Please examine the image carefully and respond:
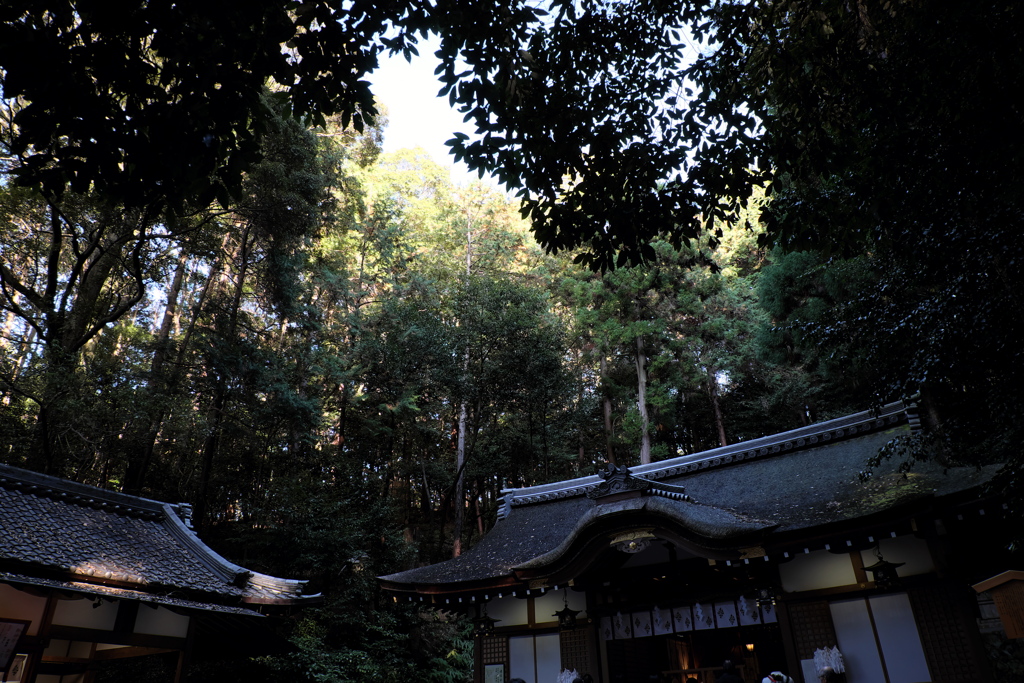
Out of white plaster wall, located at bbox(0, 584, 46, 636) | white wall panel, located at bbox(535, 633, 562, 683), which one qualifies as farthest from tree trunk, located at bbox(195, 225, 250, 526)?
white wall panel, located at bbox(535, 633, 562, 683)

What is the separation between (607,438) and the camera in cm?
2189

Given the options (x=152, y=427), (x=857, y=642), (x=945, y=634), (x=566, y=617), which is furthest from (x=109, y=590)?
(x=945, y=634)

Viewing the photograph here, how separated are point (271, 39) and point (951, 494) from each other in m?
7.98

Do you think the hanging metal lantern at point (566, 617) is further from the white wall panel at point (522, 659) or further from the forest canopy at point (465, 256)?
the forest canopy at point (465, 256)

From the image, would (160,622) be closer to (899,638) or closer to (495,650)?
(495,650)

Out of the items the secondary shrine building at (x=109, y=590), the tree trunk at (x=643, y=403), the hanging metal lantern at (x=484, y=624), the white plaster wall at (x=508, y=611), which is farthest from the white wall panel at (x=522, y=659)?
the tree trunk at (x=643, y=403)

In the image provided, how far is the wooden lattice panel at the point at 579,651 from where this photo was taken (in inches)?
364

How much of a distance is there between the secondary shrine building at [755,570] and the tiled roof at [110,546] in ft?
9.42

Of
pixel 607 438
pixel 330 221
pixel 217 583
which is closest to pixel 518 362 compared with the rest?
pixel 607 438

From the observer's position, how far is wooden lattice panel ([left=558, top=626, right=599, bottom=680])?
30.4 feet

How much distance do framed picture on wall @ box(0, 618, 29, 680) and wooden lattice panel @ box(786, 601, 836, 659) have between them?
9.83 m

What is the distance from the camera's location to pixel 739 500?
10.2 metres

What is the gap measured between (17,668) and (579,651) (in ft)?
25.3

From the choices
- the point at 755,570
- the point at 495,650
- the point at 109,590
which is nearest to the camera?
the point at 109,590
